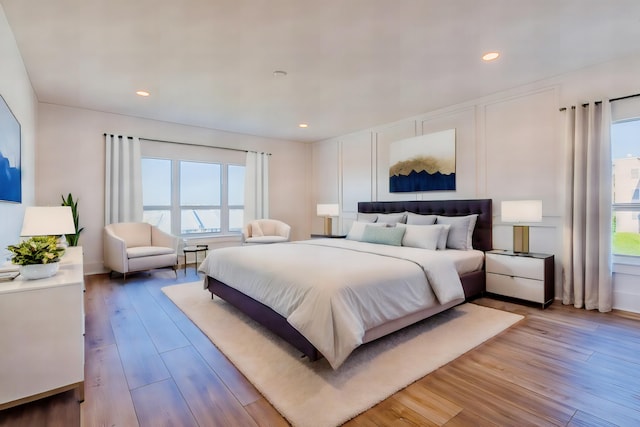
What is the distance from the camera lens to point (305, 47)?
9.57 feet

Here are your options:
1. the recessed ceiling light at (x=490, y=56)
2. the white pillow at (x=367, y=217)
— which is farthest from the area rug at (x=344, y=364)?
the recessed ceiling light at (x=490, y=56)

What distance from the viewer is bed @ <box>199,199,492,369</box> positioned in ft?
6.60

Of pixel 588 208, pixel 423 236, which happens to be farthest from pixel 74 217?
pixel 588 208

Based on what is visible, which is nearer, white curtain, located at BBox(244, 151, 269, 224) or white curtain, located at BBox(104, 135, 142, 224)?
white curtain, located at BBox(104, 135, 142, 224)

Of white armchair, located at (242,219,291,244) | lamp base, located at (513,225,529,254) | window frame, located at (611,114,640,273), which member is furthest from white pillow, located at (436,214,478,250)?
white armchair, located at (242,219,291,244)

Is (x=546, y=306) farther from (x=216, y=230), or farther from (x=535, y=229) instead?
(x=216, y=230)

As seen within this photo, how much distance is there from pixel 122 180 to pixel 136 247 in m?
1.14

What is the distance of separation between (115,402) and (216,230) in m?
4.57

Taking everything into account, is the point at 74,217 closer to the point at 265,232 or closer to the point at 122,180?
the point at 122,180

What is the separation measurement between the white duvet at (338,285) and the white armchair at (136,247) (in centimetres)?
186

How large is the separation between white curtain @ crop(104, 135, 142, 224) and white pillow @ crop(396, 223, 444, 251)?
436 cm

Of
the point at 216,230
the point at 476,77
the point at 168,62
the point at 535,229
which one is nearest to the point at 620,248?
the point at 535,229

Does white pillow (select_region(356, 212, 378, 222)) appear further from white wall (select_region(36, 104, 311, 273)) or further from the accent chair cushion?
white wall (select_region(36, 104, 311, 273))

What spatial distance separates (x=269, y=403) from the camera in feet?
5.75
